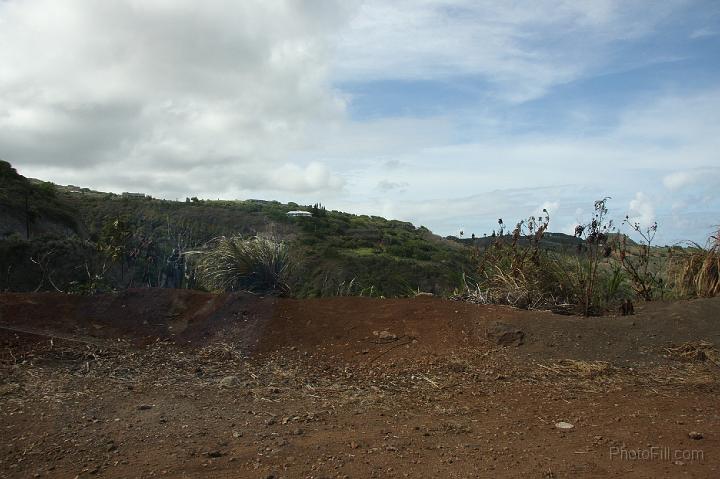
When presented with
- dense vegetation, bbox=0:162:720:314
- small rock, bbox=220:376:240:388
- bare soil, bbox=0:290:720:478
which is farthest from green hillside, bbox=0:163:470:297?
small rock, bbox=220:376:240:388

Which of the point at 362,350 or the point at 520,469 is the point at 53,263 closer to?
the point at 362,350

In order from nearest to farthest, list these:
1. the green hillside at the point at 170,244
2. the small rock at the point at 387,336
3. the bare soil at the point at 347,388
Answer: the bare soil at the point at 347,388
the small rock at the point at 387,336
the green hillside at the point at 170,244

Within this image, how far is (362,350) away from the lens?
23.2 ft

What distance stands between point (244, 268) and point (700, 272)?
7.53 metres

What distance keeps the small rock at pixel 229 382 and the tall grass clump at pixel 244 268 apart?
4.33 meters

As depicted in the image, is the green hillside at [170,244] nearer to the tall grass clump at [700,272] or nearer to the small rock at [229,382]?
the tall grass clump at [700,272]

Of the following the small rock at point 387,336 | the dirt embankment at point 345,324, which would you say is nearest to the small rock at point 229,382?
the dirt embankment at point 345,324

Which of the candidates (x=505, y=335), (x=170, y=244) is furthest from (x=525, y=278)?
(x=170, y=244)

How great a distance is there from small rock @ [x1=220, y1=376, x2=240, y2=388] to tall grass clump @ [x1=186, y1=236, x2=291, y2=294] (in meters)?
4.33

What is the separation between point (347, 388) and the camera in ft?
19.3

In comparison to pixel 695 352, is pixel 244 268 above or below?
above

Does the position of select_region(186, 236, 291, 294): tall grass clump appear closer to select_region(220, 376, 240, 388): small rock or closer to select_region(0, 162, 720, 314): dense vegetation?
select_region(0, 162, 720, 314): dense vegetation

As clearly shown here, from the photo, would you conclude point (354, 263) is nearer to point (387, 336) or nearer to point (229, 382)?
point (387, 336)

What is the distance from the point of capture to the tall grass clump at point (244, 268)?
10383mm
